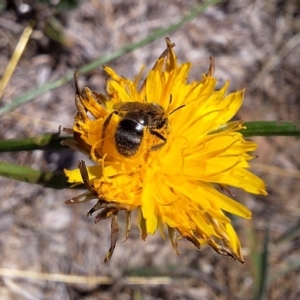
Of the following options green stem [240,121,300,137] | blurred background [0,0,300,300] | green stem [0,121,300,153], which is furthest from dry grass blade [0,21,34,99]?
green stem [240,121,300,137]

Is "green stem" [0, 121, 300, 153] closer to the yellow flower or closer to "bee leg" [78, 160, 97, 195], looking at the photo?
the yellow flower

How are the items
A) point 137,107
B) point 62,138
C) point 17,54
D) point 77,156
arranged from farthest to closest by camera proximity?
1. point 77,156
2. point 17,54
3. point 62,138
4. point 137,107


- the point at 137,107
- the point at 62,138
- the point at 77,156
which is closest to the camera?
the point at 137,107

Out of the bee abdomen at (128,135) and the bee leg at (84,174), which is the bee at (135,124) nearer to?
the bee abdomen at (128,135)

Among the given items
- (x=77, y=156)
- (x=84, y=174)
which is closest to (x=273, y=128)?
(x=84, y=174)

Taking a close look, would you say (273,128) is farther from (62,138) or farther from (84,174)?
(62,138)

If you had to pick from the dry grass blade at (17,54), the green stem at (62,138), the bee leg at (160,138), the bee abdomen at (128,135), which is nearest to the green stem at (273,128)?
the green stem at (62,138)
